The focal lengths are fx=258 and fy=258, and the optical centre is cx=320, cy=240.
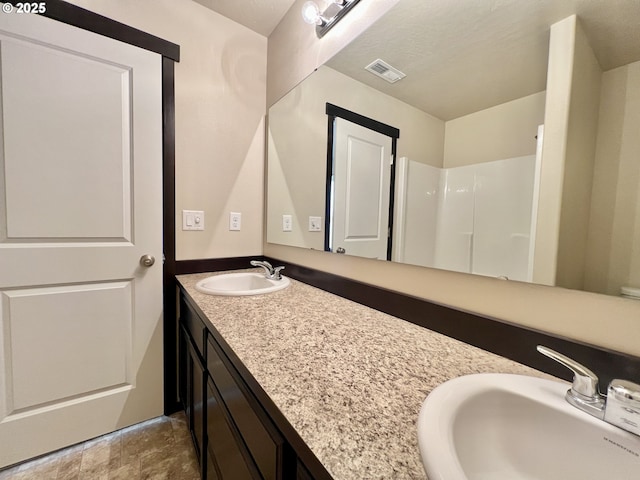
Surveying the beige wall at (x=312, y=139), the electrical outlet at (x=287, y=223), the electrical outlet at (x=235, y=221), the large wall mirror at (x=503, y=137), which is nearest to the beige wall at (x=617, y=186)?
the large wall mirror at (x=503, y=137)

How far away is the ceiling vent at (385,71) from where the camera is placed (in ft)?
3.10

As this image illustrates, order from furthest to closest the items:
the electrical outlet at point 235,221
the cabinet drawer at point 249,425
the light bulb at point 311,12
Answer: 1. the electrical outlet at point 235,221
2. the light bulb at point 311,12
3. the cabinet drawer at point 249,425

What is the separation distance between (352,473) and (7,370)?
62.4 inches

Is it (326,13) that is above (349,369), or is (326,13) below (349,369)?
above

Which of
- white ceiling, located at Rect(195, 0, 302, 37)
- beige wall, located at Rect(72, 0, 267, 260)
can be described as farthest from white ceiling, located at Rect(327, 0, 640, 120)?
beige wall, located at Rect(72, 0, 267, 260)

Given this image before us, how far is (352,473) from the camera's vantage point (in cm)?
33

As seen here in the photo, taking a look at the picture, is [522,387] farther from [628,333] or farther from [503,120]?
[503,120]

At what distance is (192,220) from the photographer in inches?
58.9

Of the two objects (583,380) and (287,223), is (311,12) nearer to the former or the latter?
(287,223)

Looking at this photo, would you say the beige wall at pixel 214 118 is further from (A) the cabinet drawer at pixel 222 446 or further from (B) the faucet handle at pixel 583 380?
(B) the faucet handle at pixel 583 380

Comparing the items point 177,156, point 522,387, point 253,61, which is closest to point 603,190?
point 522,387

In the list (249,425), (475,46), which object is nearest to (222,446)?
(249,425)

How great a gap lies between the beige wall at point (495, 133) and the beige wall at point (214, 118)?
4.13 feet

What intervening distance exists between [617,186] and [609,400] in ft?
1.28
